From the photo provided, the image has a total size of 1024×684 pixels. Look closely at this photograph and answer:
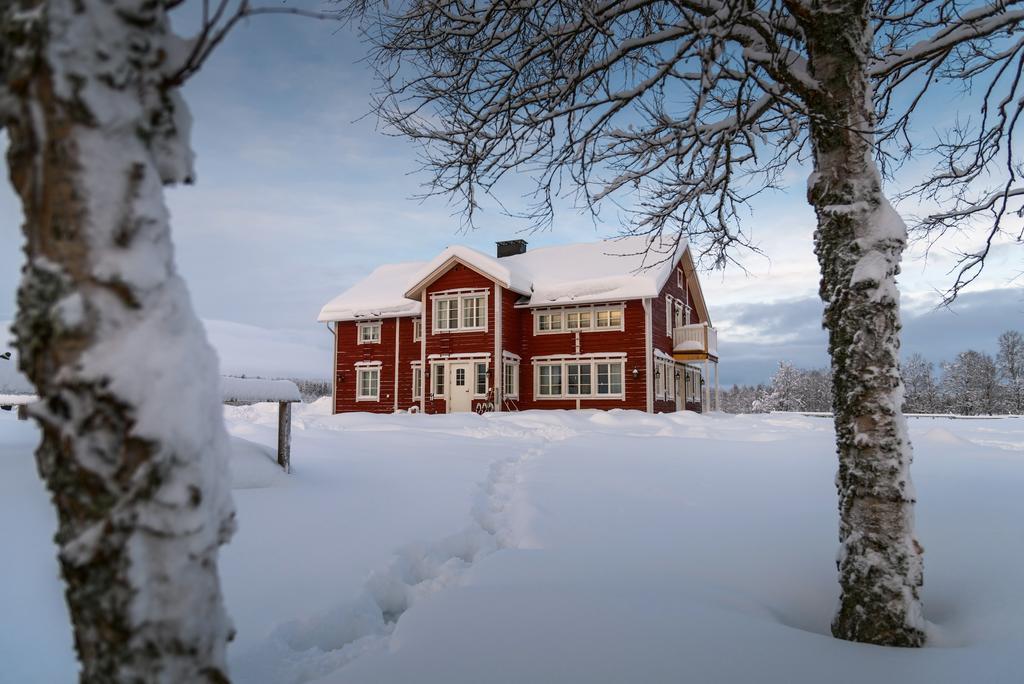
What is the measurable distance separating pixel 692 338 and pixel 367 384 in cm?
1322

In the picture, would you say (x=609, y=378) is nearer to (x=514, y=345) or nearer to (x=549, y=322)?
(x=549, y=322)

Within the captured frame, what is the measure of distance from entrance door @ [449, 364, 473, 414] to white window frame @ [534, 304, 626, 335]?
10.0ft

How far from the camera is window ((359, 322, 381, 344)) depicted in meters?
22.9

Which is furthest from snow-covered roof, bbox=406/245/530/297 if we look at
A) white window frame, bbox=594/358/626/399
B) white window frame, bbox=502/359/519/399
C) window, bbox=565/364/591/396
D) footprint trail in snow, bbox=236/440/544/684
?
footprint trail in snow, bbox=236/440/544/684

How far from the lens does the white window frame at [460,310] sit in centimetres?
1995

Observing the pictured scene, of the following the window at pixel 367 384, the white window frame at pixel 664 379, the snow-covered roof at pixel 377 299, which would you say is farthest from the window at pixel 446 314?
the white window frame at pixel 664 379

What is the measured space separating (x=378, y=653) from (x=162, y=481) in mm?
1730

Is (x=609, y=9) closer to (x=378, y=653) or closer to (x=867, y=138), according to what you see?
(x=867, y=138)

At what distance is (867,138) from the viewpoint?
3.30 m

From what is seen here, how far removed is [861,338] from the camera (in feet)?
10.0

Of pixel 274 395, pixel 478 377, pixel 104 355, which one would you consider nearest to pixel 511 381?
pixel 478 377

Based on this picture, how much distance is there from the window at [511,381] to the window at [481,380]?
0.73 m

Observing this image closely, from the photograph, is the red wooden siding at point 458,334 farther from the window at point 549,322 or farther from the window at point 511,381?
the window at point 549,322

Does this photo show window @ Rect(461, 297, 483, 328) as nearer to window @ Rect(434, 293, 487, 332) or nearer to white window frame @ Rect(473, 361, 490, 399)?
window @ Rect(434, 293, 487, 332)
